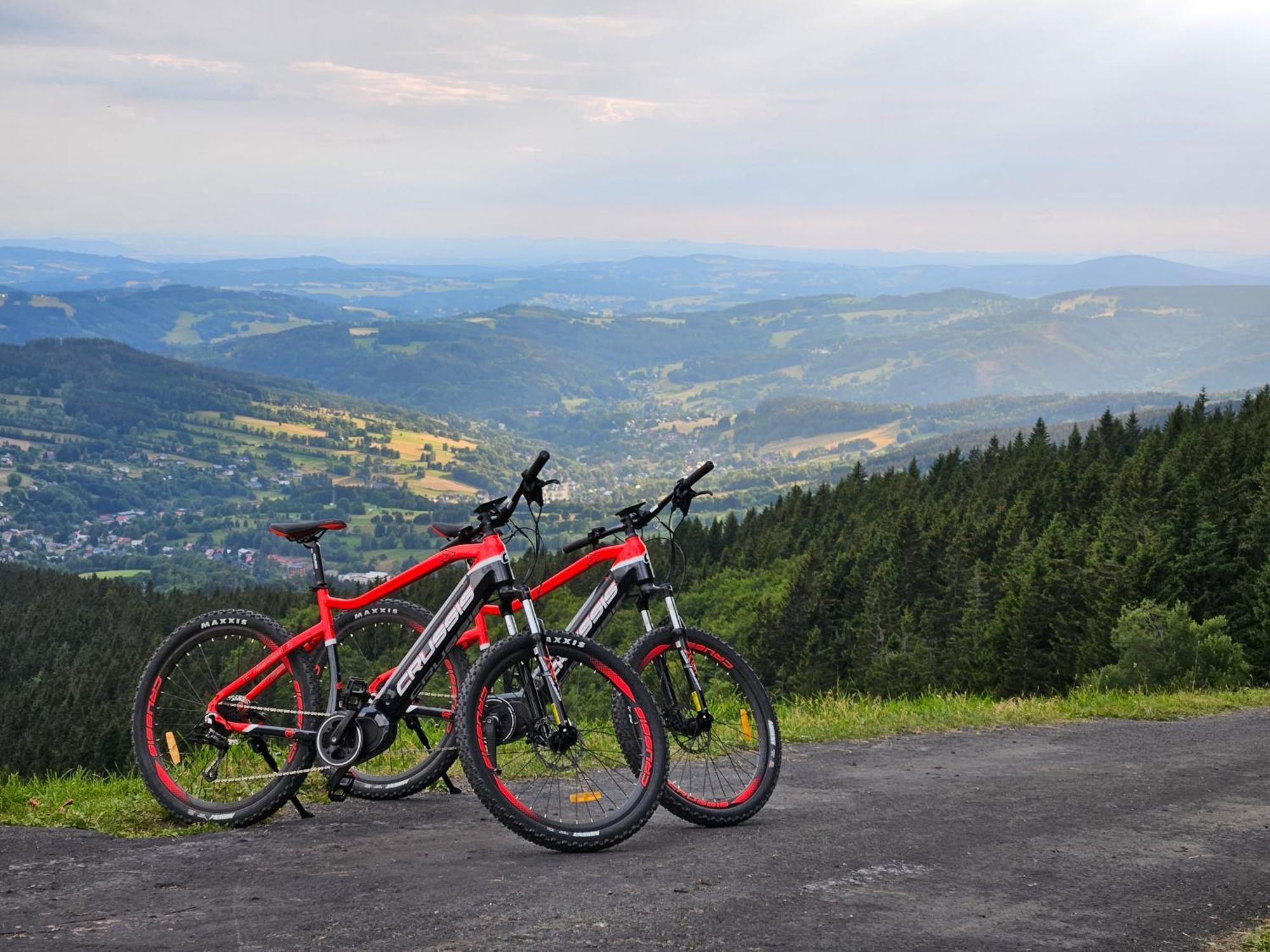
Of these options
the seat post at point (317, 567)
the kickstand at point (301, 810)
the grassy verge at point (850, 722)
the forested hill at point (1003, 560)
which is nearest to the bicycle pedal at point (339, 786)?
the kickstand at point (301, 810)

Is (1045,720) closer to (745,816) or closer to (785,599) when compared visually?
(745,816)

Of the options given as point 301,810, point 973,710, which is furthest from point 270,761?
point 973,710

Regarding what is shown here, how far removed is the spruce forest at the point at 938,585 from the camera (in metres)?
46.6

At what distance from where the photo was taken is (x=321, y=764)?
7703 millimetres

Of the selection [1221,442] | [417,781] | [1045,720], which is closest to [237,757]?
[417,781]

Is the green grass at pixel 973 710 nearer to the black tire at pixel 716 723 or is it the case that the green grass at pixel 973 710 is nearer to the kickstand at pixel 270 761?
the black tire at pixel 716 723

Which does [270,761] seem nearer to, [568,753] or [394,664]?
[394,664]

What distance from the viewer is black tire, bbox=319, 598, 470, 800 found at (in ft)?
26.5

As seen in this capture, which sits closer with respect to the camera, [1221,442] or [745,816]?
[745,816]

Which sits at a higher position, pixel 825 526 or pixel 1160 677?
pixel 1160 677

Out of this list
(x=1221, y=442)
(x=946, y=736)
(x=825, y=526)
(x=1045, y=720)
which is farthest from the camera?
(x=825, y=526)

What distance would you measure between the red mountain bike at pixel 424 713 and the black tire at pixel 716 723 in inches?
16.9

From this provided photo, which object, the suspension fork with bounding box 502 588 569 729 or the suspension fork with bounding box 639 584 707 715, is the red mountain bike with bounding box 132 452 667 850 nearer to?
the suspension fork with bounding box 502 588 569 729

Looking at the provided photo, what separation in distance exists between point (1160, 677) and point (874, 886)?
62.1 feet
